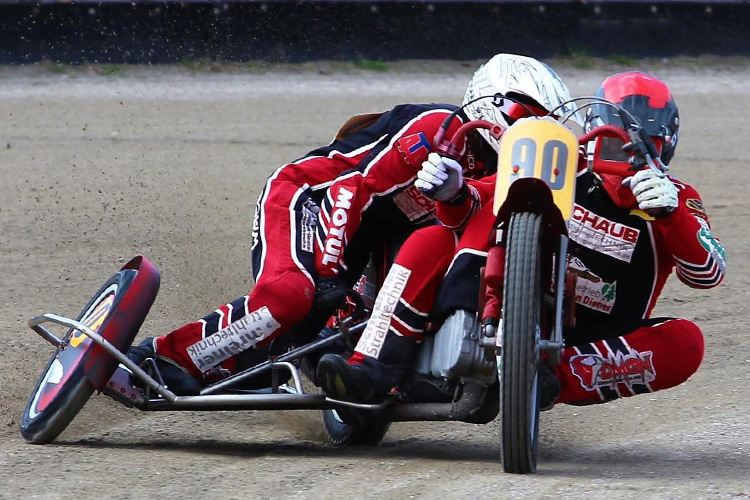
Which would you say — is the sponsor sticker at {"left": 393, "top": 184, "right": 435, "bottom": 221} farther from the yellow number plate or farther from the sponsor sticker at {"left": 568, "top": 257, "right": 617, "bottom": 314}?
the yellow number plate

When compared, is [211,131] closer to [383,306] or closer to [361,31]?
[361,31]

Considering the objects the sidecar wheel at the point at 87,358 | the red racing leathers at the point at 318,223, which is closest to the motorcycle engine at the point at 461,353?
the red racing leathers at the point at 318,223

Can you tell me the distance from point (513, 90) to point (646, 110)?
462 millimetres

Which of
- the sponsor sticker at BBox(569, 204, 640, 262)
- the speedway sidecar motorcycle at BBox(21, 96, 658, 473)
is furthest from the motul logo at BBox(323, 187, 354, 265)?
the sponsor sticker at BBox(569, 204, 640, 262)

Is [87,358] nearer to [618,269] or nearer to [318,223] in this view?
[318,223]

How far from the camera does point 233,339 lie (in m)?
4.51

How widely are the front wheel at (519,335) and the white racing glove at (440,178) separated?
297 millimetres

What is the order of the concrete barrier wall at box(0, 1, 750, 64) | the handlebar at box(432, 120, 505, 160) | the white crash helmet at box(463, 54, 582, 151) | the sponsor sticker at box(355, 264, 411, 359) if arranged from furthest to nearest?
the concrete barrier wall at box(0, 1, 750, 64), the white crash helmet at box(463, 54, 582, 151), the sponsor sticker at box(355, 264, 411, 359), the handlebar at box(432, 120, 505, 160)

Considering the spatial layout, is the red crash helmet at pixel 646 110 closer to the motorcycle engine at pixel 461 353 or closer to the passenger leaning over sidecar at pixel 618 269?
the passenger leaning over sidecar at pixel 618 269

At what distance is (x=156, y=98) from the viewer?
1117cm

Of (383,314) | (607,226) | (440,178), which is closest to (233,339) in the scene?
(383,314)

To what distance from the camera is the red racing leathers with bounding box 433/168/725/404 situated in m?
4.22

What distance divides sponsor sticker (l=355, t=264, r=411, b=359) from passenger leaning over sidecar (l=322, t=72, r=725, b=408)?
2.8 inches

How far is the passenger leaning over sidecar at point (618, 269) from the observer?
162 inches
